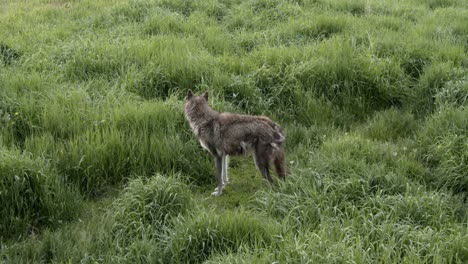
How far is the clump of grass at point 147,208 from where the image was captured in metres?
4.71

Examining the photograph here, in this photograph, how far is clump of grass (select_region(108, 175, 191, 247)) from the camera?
4.71m

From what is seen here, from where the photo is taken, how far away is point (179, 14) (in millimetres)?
10227

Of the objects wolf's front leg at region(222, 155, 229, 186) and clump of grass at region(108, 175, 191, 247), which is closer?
clump of grass at region(108, 175, 191, 247)

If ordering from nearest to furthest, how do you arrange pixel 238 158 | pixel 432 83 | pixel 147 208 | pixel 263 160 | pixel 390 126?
pixel 147 208 < pixel 263 160 < pixel 238 158 < pixel 390 126 < pixel 432 83

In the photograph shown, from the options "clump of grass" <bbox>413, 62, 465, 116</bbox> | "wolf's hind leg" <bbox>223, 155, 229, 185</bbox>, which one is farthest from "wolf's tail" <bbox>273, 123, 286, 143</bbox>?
"clump of grass" <bbox>413, 62, 465, 116</bbox>

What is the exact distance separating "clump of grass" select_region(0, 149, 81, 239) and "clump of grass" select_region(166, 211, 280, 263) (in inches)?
48.9

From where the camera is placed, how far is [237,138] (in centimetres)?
554

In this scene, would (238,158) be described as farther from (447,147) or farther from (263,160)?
(447,147)

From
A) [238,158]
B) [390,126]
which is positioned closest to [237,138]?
[238,158]

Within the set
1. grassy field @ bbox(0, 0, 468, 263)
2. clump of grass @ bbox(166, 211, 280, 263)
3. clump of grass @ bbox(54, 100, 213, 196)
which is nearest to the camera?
clump of grass @ bbox(166, 211, 280, 263)

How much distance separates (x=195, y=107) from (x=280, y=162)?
1206mm

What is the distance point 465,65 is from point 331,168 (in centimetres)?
401

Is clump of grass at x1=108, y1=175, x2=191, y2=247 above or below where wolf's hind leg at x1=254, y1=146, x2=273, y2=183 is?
below

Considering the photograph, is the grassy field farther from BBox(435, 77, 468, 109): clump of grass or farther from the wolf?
the wolf
